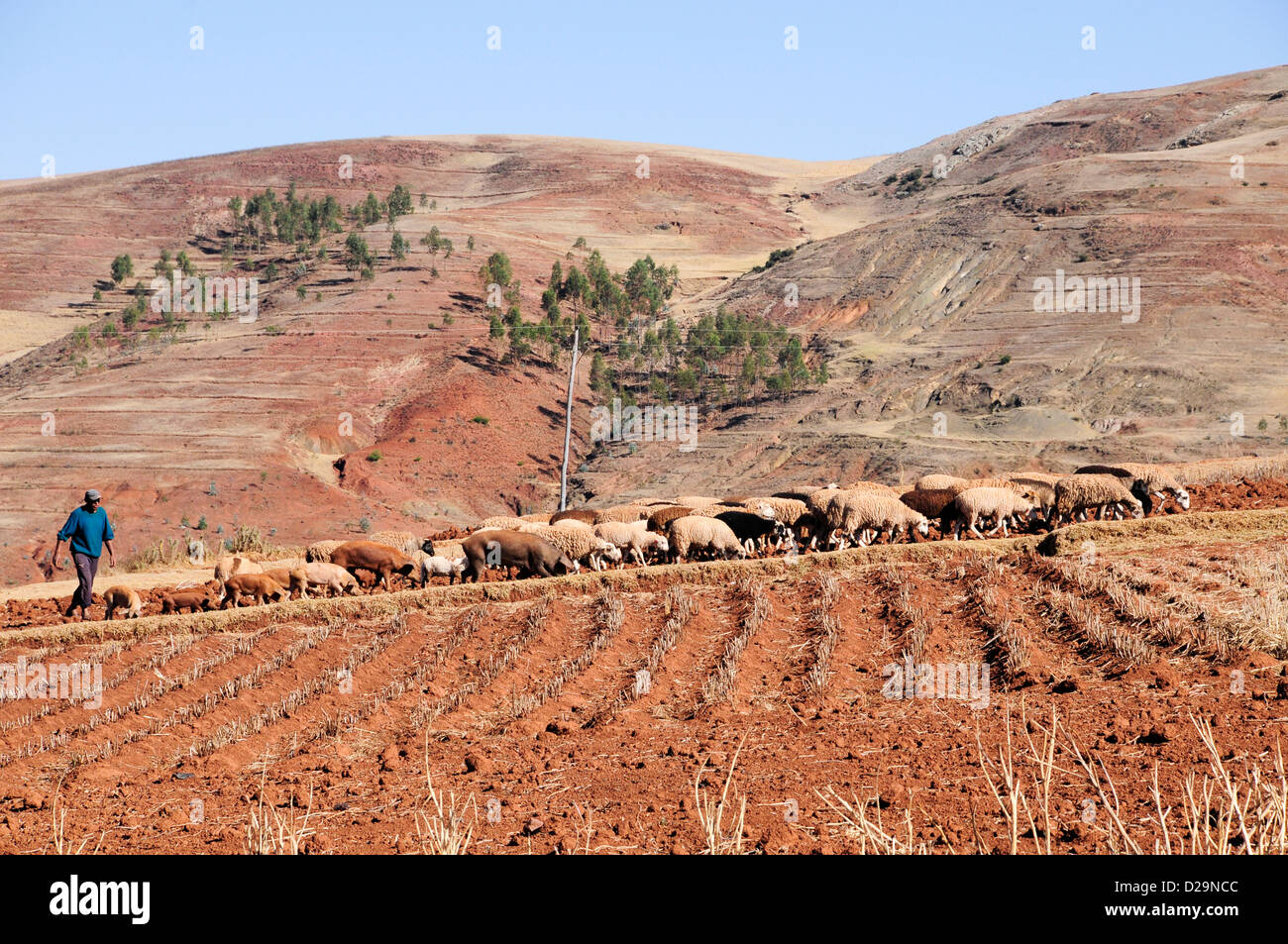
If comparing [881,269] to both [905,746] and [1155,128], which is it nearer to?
[1155,128]

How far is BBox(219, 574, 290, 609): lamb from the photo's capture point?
1562cm

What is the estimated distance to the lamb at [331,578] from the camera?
16.5 metres

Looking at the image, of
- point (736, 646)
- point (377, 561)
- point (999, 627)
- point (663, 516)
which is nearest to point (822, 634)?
point (736, 646)

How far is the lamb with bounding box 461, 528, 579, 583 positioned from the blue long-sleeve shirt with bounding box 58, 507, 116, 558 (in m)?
5.16

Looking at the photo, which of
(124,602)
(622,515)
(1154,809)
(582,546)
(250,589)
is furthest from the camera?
(622,515)

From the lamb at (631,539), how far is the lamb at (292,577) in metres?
4.81

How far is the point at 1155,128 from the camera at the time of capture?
95000 millimetres

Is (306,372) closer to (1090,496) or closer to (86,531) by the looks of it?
(86,531)

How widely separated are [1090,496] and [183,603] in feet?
47.1

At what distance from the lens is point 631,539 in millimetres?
18047

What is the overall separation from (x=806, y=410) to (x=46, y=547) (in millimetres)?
31003

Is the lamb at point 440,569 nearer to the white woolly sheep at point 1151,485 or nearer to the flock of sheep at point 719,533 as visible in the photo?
the flock of sheep at point 719,533

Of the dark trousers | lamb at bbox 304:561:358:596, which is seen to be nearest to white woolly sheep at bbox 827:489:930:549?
lamb at bbox 304:561:358:596

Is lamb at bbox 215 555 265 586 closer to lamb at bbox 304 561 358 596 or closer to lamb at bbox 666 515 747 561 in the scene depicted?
lamb at bbox 304 561 358 596
